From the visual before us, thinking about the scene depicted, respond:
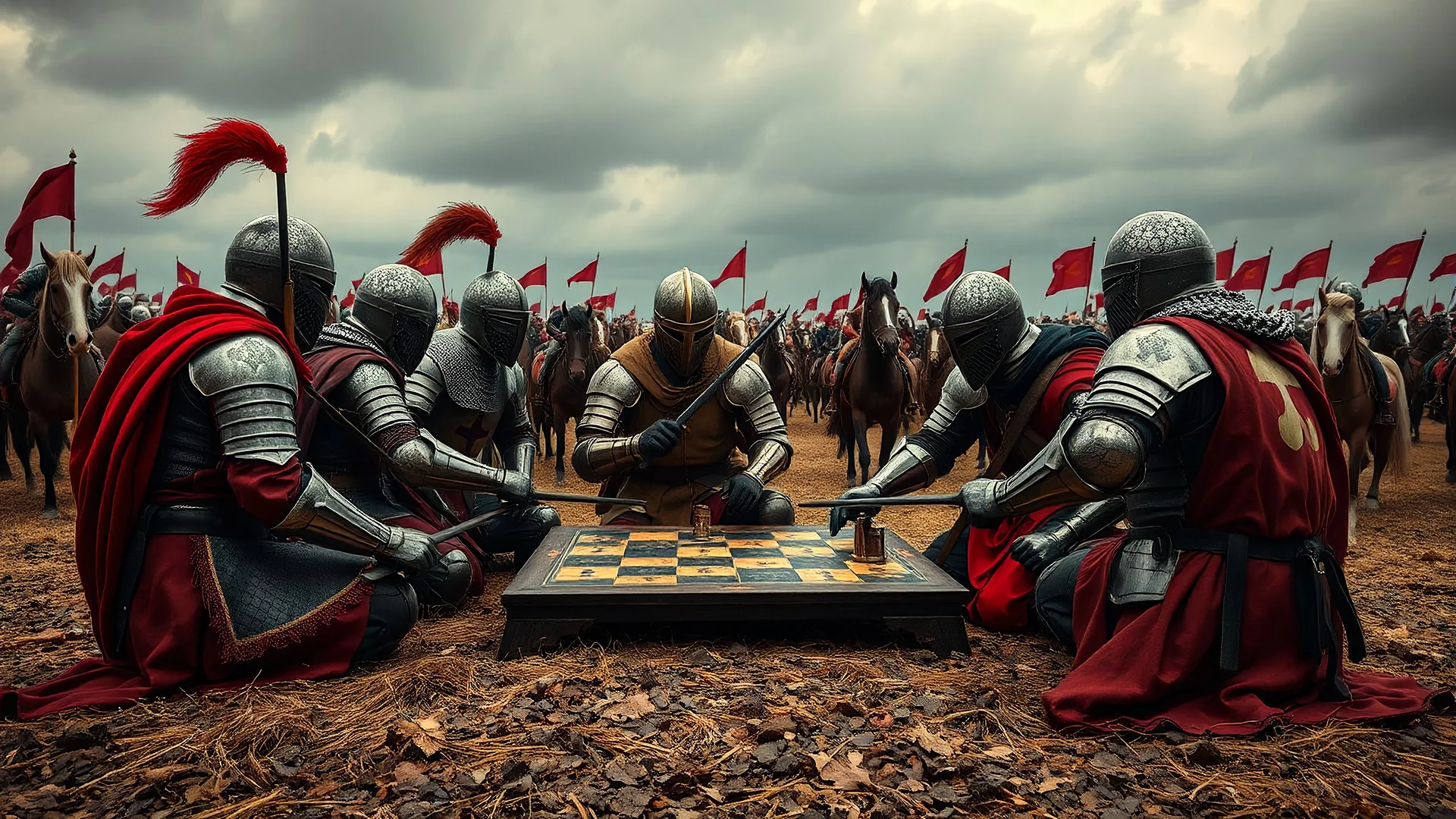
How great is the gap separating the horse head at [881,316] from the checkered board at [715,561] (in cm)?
511

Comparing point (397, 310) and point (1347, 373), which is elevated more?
point (397, 310)

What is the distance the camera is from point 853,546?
12.8ft

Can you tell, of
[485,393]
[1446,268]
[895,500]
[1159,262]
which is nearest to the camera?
[1159,262]

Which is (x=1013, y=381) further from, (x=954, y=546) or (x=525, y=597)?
(x=525, y=597)

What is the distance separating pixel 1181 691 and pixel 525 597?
87.9 inches

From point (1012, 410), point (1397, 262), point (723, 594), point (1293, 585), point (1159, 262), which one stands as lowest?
point (723, 594)

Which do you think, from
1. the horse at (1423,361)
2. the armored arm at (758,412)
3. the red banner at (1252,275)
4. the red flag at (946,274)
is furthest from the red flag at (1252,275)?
the armored arm at (758,412)

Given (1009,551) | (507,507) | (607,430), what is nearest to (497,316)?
(607,430)

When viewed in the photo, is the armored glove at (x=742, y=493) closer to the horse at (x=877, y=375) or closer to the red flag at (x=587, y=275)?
the horse at (x=877, y=375)

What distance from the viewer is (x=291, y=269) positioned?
10.5 feet

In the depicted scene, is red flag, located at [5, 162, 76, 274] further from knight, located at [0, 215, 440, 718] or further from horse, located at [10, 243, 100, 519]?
knight, located at [0, 215, 440, 718]

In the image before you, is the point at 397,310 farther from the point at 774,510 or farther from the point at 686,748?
the point at 686,748

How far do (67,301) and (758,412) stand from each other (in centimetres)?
610

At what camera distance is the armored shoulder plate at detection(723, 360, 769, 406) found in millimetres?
4750
